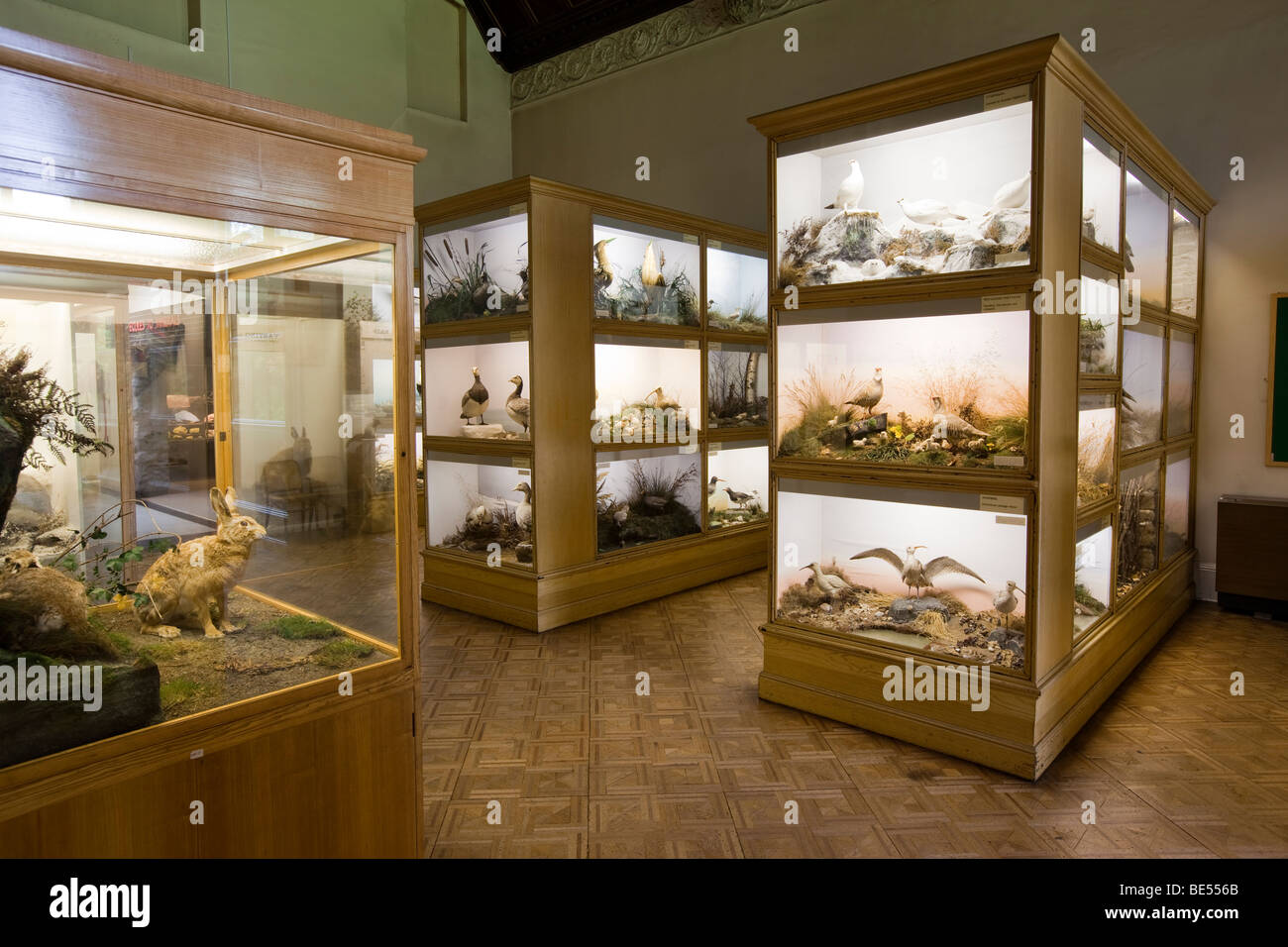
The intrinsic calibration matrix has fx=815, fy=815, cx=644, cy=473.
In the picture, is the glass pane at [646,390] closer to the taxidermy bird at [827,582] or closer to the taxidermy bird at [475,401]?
the taxidermy bird at [475,401]

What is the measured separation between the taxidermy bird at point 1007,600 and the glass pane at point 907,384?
0.56 metres

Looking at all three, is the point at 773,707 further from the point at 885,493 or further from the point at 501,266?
the point at 501,266

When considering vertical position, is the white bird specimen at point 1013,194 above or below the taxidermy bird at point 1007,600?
above

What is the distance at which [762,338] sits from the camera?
787 cm

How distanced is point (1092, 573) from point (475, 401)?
4.30 meters

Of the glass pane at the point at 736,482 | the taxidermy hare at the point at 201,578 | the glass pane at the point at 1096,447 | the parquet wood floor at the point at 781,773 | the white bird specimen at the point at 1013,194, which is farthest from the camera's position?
the glass pane at the point at 736,482

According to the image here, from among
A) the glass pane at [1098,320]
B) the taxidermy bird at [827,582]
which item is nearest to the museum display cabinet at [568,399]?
the taxidermy bird at [827,582]

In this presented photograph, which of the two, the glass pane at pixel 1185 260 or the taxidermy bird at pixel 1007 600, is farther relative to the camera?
the glass pane at pixel 1185 260

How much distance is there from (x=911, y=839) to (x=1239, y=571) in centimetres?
475

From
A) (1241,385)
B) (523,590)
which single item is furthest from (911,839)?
(1241,385)

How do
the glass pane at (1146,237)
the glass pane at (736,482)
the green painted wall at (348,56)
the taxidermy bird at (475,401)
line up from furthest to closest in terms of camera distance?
the green painted wall at (348,56) → the glass pane at (736,482) → the taxidermy bird at (475,401) → the glass pane at (1146,237)

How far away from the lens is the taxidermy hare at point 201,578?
2.21 m

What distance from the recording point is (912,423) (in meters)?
3.93

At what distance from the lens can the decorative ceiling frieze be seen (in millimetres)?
9391
